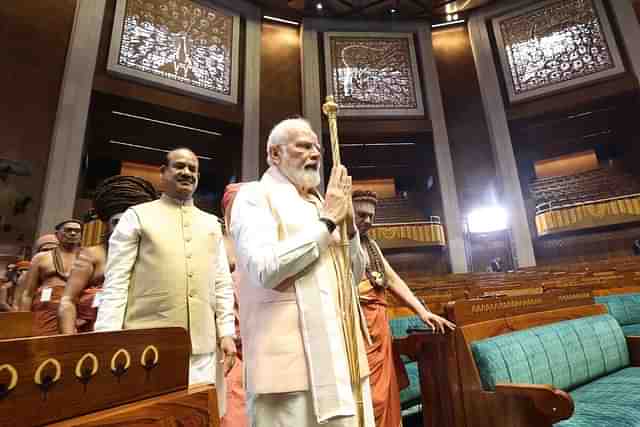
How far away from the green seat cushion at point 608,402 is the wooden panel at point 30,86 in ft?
28.5

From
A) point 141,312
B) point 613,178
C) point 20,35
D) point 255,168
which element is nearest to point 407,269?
point 255,168

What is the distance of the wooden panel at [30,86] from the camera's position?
282 inches

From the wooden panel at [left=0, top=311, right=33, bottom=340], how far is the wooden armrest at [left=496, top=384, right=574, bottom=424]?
1660 millimetres

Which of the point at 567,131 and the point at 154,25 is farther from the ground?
the point at 154,25

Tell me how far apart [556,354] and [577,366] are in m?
0.18

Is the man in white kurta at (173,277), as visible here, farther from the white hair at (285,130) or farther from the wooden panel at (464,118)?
the wooden panel at (464,118)

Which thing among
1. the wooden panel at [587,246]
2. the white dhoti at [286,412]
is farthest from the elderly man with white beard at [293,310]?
the wooden panel at [587,246]

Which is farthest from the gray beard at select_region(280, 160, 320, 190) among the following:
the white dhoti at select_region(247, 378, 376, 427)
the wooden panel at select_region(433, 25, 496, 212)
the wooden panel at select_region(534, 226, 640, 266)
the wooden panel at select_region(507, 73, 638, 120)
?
the wooden panel at select_region(534, 226, 640, 266)

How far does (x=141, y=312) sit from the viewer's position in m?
1.44

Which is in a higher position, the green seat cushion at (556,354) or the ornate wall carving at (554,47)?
the ornate wall carving at (554,47)

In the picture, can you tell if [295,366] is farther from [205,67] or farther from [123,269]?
[205,67]

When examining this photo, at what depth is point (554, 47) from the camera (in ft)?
36.4

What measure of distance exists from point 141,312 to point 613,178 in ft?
46.3

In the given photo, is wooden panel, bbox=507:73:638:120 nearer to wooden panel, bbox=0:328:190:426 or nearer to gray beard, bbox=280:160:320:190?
gray beard, bbox=280:160:320:190
